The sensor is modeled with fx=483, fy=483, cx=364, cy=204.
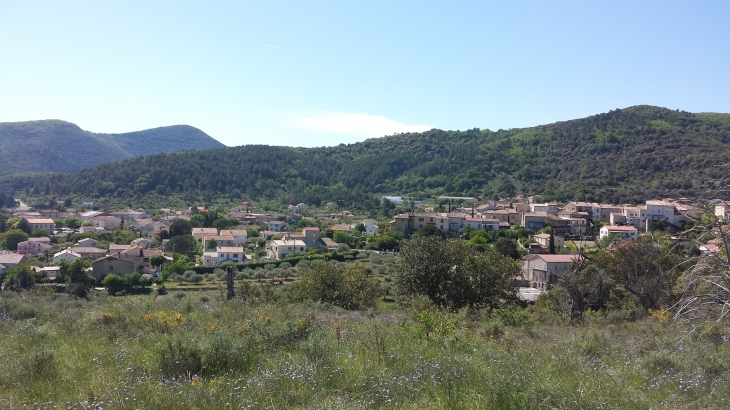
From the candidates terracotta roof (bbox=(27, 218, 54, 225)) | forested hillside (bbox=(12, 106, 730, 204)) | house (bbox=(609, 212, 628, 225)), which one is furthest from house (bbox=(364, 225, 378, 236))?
terracotta roof (bbox=(27, 218, 54, 225))

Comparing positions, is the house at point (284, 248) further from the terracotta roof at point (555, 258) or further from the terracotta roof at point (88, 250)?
the terracotta roof at point (555, 258)

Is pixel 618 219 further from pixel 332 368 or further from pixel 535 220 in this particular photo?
pixel 332 368

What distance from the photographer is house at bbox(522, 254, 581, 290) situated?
34719 millimetres

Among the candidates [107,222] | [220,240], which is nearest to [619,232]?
[220,240]

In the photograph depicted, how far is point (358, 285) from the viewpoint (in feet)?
60.1

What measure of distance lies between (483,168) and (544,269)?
73.8 meters

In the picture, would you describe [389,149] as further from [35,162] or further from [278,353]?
[278,353]

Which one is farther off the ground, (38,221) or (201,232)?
(38,221)

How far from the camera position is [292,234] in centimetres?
5447

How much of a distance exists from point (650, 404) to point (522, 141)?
392 feet

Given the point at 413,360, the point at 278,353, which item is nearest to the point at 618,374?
the point at 413,360

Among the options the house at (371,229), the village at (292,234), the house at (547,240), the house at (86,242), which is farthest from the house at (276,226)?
the house at (547,240)

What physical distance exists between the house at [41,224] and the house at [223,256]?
28.2m

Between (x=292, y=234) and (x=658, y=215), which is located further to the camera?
(x=658, y=215)
